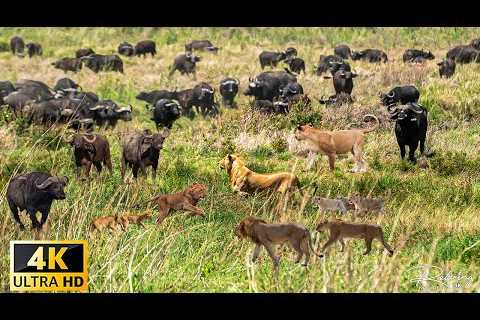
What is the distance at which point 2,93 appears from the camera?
1900 cm

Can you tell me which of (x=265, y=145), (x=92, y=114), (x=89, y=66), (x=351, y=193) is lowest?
(x=351, y=193)

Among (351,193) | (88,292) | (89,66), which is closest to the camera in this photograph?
(88,292)

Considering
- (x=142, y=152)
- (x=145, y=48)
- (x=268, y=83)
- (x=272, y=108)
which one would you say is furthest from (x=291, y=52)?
(x=142, y=152)

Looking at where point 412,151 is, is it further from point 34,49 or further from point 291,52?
point 34,49

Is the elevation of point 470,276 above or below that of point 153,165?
below

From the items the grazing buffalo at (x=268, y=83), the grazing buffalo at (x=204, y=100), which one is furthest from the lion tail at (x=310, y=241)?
the grazing buffalo at (x=268, y=83)

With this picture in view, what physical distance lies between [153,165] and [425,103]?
3.93 m

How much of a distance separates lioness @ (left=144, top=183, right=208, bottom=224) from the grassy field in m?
0.11

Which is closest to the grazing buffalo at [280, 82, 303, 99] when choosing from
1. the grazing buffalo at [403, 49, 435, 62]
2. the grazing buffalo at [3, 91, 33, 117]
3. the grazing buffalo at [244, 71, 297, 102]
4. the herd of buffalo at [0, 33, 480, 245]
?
the herd of buffalo at [0, 33, 480, 245]

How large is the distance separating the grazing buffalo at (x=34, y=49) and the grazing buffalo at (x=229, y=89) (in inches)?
277

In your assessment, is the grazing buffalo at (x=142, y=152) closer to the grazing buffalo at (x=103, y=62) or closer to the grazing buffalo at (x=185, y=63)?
the grazing buffalo at (x=185, y=63)

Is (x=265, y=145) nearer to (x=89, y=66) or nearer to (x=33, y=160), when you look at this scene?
(x=33, y=160)

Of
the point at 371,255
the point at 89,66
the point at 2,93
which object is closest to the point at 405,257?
the point at 371,255

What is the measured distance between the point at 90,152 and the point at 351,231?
384 centimetres
